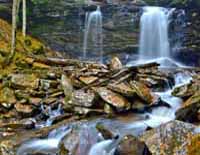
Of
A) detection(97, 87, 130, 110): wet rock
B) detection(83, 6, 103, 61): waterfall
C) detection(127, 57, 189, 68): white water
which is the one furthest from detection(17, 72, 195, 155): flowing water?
detection(83, 6, 103, 61): waterfall

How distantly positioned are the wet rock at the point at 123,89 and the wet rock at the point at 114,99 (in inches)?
5.5

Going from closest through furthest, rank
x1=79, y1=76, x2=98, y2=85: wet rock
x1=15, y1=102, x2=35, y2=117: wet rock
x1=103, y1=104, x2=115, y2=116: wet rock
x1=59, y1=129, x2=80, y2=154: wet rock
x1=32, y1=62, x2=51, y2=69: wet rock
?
x1=59, y1=129, x2=80, y2=154: wet rock
x1=103, y1=104, x2=115, y2=116: wet rock
x1=15, y1=102, x2=35, y2=117: wet rock
x1=79, y1=76, x2=98, y2=85: wet rock
x1=32, y1=62, x2=51, y2=69: wet rock

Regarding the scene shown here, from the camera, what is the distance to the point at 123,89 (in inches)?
510

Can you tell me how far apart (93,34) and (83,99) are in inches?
420

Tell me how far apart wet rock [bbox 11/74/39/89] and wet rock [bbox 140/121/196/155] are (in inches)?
255

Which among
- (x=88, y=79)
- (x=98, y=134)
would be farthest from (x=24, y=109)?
(x=98, y=134)

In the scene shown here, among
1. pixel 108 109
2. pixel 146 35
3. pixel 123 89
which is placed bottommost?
pixel 108 109

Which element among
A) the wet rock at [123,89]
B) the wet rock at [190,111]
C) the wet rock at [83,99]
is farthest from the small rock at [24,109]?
the wet rock at [190,111]

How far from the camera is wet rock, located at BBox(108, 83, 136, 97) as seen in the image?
12812 mm

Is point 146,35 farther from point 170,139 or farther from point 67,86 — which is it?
point 170,139

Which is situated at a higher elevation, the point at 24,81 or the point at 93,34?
the point at 93,34

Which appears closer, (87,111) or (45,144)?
(45,144)

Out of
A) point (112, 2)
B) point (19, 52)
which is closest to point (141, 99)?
point (19, 52)

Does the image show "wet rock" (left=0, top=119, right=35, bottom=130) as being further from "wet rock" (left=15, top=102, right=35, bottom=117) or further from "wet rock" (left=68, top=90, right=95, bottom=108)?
"wet rock" (left=68, top=90, right=95, bottom=108)
